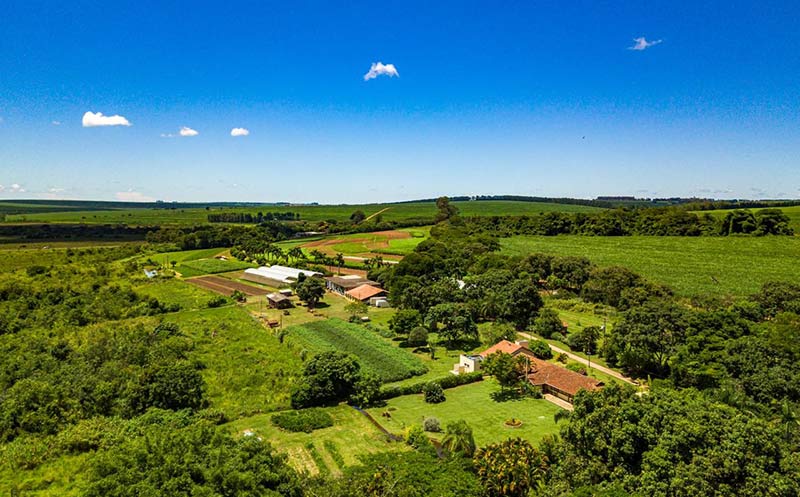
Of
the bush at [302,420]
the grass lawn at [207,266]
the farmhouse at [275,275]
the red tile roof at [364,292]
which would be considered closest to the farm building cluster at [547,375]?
the bush at [302,420]

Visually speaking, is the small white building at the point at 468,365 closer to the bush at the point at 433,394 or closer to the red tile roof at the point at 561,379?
the red tile roof at the point at 561,379

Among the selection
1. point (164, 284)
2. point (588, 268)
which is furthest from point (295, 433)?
point (164, 284)

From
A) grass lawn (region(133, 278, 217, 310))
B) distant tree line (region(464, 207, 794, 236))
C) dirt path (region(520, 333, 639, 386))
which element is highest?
distant tree line (region(464, 207, 794, 236))

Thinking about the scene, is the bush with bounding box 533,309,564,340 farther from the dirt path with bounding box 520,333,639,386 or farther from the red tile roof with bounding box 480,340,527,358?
the red tile roof with bounding box 480,340,527,358

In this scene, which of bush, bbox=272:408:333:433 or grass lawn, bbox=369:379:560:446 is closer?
grass lawn, bbox=369:379:560:446

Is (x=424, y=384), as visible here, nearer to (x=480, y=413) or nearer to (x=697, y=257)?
(x=480, y=413)

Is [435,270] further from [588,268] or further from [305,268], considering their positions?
[305,268]

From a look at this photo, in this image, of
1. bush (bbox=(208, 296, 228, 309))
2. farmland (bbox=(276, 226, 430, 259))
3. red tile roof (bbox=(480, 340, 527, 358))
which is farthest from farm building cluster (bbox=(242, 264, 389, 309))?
red tile roof (bbox=(480, 340, 527, 358))
